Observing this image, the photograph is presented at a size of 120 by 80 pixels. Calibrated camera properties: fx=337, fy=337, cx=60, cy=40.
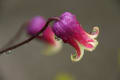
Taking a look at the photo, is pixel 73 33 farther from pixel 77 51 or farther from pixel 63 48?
pixel 63 48

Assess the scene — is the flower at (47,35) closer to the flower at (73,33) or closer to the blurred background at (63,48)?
the flower at (73,33)

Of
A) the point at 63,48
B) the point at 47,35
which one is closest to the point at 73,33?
the point at 47,35

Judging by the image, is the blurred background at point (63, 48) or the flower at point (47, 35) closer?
the flower at point (47, 35)

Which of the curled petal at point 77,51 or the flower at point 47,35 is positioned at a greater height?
the curled petal at point 77,51

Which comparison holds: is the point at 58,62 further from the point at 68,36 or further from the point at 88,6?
the point at 68,36

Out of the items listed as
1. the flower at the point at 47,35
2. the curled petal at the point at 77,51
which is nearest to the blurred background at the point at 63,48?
the flower at the point at 47,35

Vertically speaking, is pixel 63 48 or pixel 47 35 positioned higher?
pixel 47 35

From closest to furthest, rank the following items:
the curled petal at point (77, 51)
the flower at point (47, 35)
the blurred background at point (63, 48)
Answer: the curled petal at point (77, 51)
the flower at point (47, 35)
the blurred background at point (63, 48)

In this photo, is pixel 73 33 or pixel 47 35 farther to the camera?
pixel 47 35
